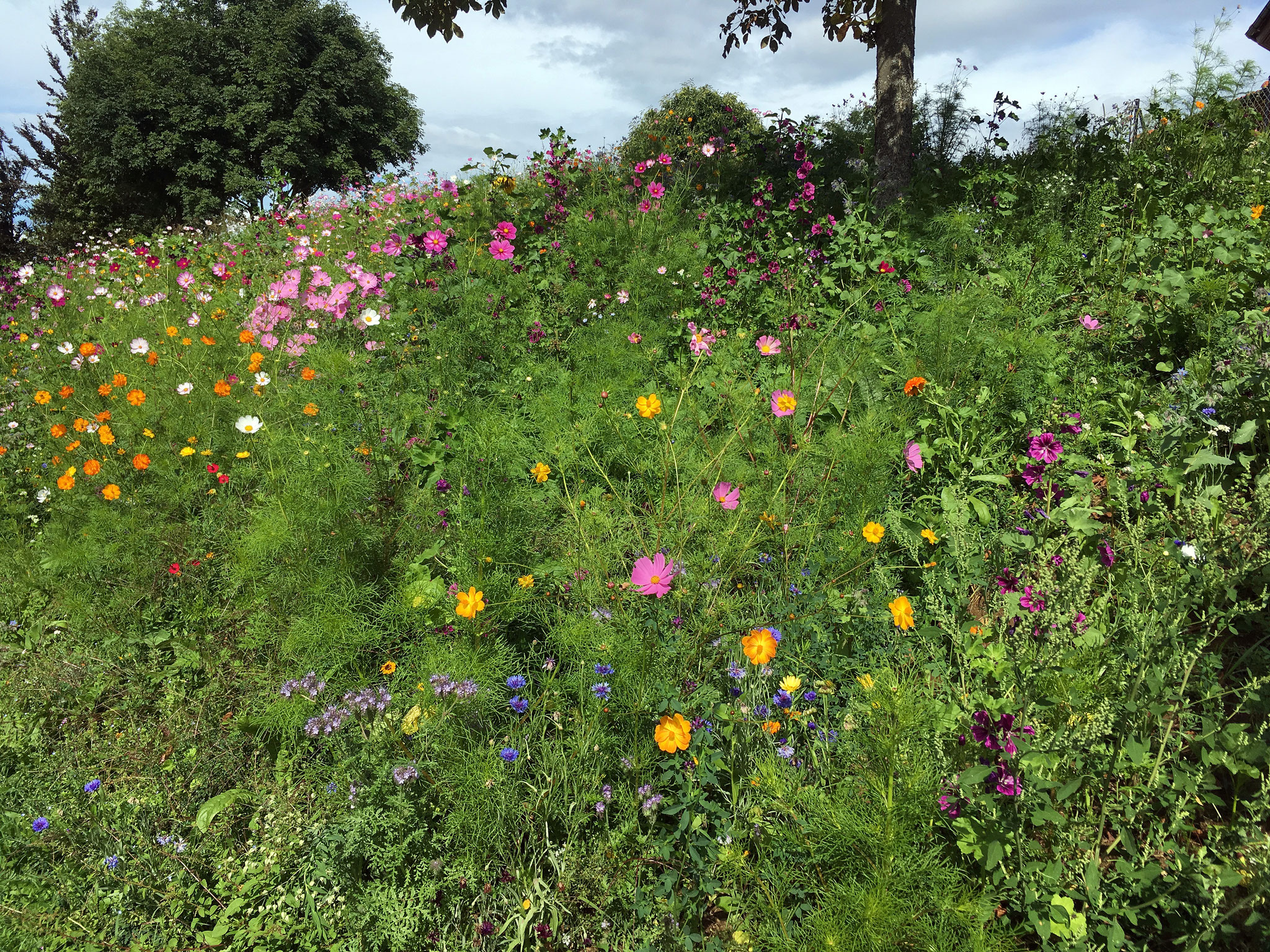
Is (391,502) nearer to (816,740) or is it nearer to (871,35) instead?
(816,740)

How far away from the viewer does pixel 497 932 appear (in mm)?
1441

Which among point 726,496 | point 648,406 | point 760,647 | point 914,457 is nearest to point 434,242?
point 648,406

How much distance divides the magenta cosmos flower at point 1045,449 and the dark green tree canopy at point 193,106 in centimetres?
2280

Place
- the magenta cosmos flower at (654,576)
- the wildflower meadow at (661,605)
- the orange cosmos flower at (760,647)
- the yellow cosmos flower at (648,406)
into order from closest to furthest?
the wildflower meadow at (661,605) → the orange cosmos flower at (760,647) → the magenta cosmos flower at (654,576) → the yellow cosmos flower at (648,406)

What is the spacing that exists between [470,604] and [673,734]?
64cm

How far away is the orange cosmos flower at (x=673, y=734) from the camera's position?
1472mm

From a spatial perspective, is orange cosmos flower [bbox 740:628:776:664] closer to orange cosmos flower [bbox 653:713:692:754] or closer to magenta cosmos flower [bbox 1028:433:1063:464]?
orange cosmos flower [bbox 653:713:692:754]

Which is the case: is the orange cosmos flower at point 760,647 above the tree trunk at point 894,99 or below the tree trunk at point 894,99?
below

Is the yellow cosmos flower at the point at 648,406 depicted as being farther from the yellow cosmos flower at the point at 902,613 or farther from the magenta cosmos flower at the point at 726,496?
the yellow cosmos flower at the point at 902,613

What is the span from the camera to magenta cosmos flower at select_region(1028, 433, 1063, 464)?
7.88 feet

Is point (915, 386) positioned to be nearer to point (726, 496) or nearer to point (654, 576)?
point (726, 496)

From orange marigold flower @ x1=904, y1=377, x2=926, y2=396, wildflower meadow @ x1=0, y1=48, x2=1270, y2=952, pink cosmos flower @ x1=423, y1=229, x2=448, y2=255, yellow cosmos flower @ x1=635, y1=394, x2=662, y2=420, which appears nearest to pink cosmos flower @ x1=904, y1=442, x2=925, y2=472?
wildflower meadow @ x1=0, y1=48, x2=1270, y2=952

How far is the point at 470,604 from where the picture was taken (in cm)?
174

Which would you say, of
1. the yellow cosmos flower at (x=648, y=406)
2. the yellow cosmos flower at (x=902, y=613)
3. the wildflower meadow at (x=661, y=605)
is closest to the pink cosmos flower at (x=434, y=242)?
the wildflower meadow at (x=661, y=605)
